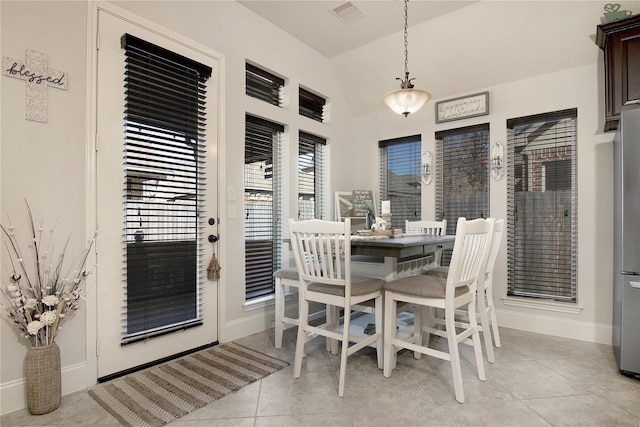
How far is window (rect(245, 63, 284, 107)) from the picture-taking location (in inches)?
125

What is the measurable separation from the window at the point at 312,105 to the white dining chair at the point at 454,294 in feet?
7.59

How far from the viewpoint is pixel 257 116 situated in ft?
10.3

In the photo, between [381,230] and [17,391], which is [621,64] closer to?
[381,230]

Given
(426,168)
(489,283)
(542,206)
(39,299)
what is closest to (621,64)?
(542,206)

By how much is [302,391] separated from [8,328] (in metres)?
1.62

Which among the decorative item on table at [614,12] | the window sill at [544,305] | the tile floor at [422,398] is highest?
the decorative item on table at [614,12]

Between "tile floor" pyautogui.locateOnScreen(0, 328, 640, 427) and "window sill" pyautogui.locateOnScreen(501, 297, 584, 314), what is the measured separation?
18.5 inches

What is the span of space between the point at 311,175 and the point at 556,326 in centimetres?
276

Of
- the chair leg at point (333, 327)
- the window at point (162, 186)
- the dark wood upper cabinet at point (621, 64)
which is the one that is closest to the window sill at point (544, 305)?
the dark wood upper cabinet at point (621, 64)

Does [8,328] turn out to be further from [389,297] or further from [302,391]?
[389,297]

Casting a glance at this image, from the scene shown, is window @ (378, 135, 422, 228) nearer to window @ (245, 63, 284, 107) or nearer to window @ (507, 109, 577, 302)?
window @ (507, 109, 577, 302)

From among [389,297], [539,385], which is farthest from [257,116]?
[539,385]

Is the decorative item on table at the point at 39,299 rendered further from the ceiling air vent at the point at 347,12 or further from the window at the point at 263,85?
the ceiling air vent at the point at 347,12

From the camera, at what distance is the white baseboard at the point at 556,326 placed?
2828 millimetres
